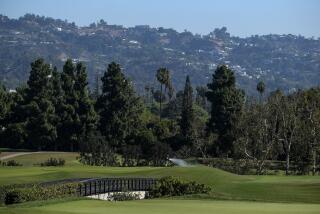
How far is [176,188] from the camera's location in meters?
32.9

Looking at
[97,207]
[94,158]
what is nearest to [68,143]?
[94,158]

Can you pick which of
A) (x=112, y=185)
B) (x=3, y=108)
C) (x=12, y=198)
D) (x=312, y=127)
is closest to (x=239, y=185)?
(x=112, y=185)

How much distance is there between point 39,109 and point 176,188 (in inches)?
1752

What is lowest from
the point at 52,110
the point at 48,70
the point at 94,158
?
the point at 94,158

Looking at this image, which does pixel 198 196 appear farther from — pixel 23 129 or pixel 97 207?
pixel 23 129

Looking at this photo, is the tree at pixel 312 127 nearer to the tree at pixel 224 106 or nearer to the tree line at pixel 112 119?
the tree line at pixel 112 119

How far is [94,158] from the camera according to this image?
64438 millimetres

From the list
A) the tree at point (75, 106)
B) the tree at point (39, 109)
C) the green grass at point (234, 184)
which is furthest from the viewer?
the tree at point (75, 106)

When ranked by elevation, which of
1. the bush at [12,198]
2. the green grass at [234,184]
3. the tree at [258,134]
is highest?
the tree at [258,134]

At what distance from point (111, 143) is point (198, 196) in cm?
4524

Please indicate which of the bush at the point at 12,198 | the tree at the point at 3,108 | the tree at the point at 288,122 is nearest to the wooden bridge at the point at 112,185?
the bush at the point at 12,198

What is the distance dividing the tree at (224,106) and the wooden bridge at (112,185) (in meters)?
37.7

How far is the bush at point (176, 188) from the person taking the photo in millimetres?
32750

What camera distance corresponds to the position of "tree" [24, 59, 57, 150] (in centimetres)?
7456
